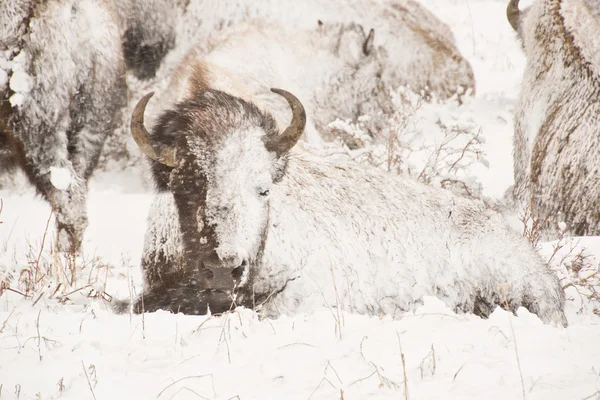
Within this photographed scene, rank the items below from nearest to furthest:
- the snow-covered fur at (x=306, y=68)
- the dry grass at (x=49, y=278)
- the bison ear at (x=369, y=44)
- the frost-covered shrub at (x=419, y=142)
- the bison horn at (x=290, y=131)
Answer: the dry grass at (x=49, y=278)
the bison horn at (x=290, y=131)
the snow-covered fur at (x=306, y=68)
the frost-covered shrub at (x=419, y=142)
the bison ear at (x=369, y=44)

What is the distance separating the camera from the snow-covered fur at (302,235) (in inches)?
166

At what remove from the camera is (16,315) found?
3445mm

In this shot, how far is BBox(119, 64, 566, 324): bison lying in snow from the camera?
13.7 feet

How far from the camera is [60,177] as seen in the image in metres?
6.11

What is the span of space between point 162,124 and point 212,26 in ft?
12.2

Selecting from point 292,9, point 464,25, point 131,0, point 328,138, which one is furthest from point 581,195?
point 464,25

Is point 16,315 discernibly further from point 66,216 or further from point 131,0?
point 131,0

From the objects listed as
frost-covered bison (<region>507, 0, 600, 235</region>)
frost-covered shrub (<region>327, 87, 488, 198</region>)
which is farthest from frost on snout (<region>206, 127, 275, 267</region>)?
frost-covered bison (<region>507, 0, 600, 235</region>)

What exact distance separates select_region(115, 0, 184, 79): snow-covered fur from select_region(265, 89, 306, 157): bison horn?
3.34 meters

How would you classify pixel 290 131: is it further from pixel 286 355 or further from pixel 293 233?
pixel 286 355

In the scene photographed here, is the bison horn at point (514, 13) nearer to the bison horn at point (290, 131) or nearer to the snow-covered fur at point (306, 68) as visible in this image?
the snow-covered fur at point (306, 68)

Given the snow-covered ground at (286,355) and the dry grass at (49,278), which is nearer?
the snow-covered ground at (286,355)

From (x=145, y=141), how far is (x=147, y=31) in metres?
3.67

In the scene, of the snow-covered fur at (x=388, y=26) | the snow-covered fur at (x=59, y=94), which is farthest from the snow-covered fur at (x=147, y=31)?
the snow-covered fur at (x=59, y=94)
